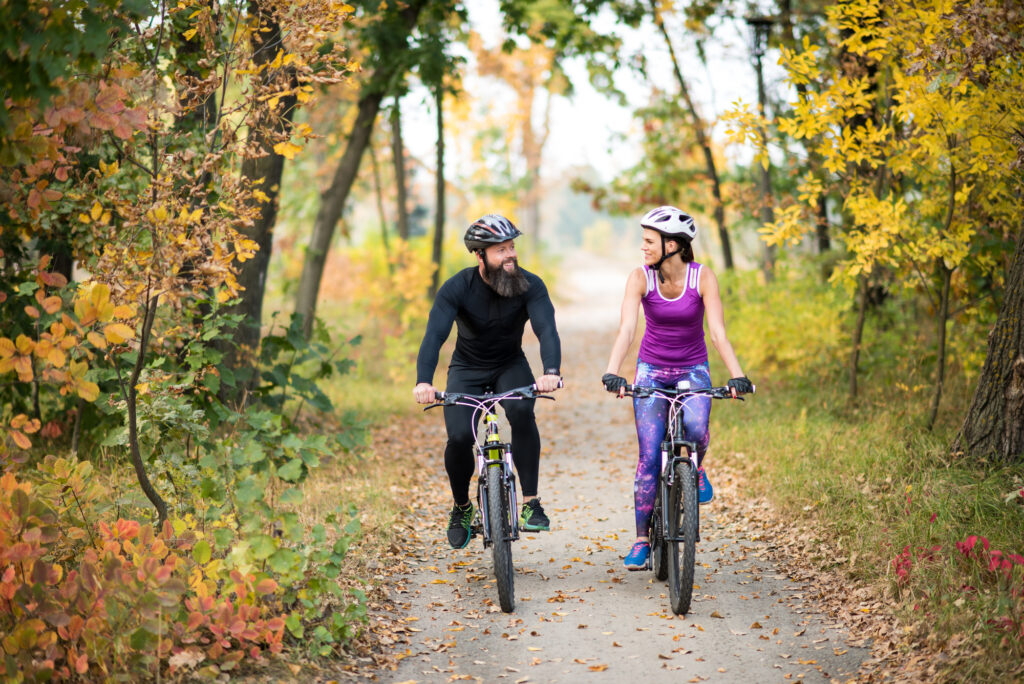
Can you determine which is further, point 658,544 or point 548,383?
point 658,544

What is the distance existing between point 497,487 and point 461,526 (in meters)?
0.88

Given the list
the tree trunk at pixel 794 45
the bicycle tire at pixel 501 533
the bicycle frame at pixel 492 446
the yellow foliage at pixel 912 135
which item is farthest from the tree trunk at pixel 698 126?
the bicycle tire at pixel 501 533

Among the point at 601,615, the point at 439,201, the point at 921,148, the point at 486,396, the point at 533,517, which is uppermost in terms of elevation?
the point at 439,201

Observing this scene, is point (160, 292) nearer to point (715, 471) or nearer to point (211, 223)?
point (211, 223)

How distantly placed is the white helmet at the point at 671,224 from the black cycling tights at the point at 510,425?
1233 mm

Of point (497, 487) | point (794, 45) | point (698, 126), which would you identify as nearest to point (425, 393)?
point (497, 487)

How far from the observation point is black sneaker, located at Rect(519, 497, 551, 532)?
5.83 metres

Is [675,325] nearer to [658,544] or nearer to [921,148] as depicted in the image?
[658,544]

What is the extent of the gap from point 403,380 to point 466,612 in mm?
10607

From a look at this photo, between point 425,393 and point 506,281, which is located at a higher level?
point 506,281

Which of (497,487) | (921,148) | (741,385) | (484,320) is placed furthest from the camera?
(921,148)

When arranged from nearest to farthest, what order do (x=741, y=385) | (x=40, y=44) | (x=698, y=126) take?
(x=40, y=44) → (x=741, y=385) → (x=698, y=126)

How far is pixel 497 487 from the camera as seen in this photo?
5355 mm

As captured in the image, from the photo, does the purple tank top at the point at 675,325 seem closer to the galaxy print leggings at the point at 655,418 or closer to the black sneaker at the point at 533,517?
the galaxy print leggings at the point at 655,418
